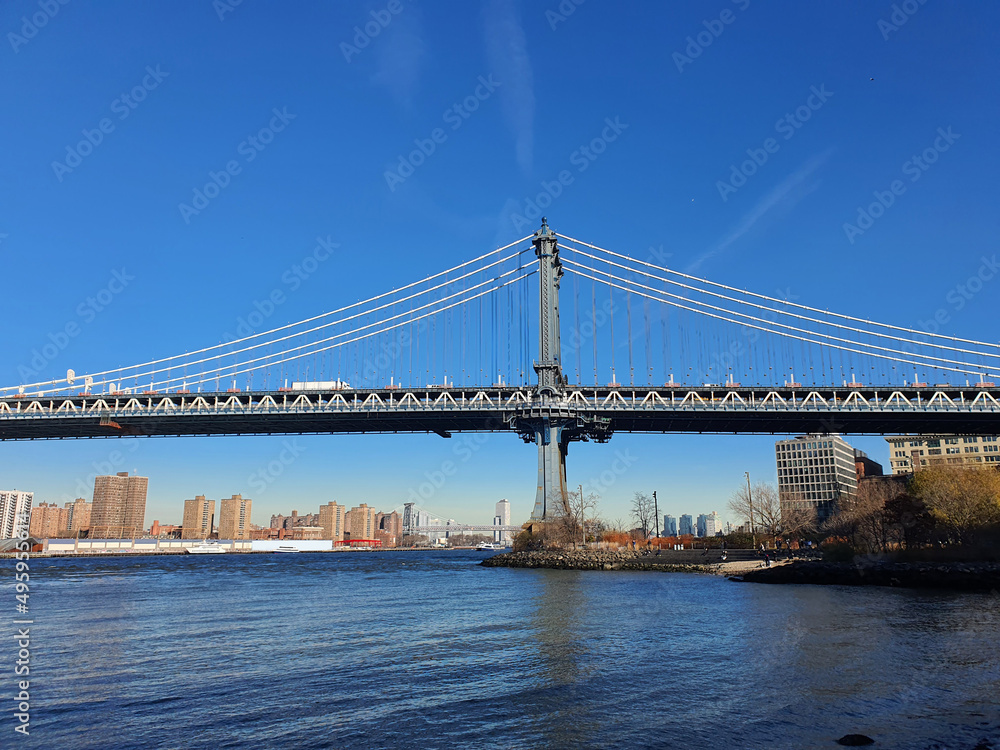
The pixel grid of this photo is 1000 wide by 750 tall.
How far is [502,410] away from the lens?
69062mm

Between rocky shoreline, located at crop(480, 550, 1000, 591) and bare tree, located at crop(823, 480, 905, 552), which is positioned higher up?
bare tree, located at crop(823, 480, 905, 552)

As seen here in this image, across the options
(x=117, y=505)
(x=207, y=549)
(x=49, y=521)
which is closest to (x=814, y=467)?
(x=207, y=549)

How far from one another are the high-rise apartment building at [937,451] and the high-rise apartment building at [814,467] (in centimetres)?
1532

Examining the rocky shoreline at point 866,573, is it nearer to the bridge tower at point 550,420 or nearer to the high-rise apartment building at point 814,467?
the bridge tower at point 550,420

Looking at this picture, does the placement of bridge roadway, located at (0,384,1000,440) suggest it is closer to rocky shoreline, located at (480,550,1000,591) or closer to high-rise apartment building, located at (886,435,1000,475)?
rocky shoreline, located at (480,550,1000,591)

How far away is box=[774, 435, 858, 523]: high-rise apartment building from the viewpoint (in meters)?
147

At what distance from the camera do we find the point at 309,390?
72750 millimetres

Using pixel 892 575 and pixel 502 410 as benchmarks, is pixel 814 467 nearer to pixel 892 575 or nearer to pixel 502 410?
pixel 502 410

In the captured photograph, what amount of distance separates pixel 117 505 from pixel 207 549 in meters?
49.0

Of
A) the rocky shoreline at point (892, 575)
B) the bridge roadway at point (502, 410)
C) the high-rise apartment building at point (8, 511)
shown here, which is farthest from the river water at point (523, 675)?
the high-rise apartment building at point (8, 511)

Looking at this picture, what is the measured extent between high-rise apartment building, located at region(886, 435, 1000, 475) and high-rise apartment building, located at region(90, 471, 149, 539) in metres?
178

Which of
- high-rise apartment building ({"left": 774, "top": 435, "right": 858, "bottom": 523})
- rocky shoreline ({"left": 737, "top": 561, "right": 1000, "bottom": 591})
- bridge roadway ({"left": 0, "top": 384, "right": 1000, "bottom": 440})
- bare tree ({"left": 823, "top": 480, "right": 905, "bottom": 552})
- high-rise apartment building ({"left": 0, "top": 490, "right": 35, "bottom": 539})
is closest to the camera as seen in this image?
rocky shoreline ({"left": 737, "top": 561, "right": 1000, "bottom": 591})

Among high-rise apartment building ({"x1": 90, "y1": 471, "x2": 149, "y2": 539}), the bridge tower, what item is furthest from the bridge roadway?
high-rise apartment building ({"x1": 90, "y1": 471, "x2": 149, "y2": 539})

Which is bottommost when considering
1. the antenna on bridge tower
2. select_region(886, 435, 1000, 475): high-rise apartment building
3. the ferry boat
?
the ferry boat
